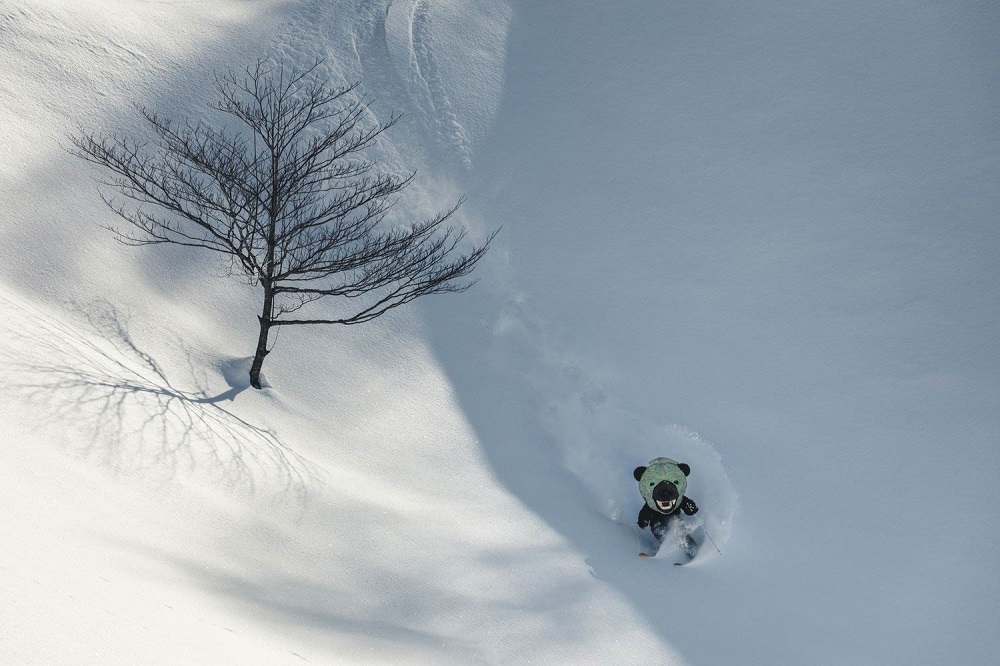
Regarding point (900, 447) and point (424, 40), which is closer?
point (900, 447)

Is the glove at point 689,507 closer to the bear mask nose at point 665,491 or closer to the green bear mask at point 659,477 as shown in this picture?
the green bear mask at point 659,477

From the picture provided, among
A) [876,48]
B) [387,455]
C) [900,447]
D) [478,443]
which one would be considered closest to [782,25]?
[876,48]

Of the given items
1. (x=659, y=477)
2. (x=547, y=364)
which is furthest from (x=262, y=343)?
(x=659, y=477)

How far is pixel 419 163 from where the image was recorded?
14.1 m

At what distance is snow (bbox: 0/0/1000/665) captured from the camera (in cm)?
850

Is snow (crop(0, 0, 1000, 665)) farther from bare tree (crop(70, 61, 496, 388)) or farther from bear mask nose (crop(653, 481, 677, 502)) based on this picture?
bear mask nose (crop(653, 481, 677, 502))

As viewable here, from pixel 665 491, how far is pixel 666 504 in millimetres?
216

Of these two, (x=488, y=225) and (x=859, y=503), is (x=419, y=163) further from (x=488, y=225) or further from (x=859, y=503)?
(x=859, y=503)

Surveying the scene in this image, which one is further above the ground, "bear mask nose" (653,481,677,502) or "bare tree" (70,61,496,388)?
"bare tree" (70,61,496,388)

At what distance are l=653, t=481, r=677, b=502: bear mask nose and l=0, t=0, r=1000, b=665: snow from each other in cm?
89

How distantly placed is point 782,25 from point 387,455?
10624 mm

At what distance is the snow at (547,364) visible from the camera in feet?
27.9

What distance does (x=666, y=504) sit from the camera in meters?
9.91

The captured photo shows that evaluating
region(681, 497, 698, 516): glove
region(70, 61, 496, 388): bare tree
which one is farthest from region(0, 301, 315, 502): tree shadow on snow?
region(681, 497, 698, 516): glove
